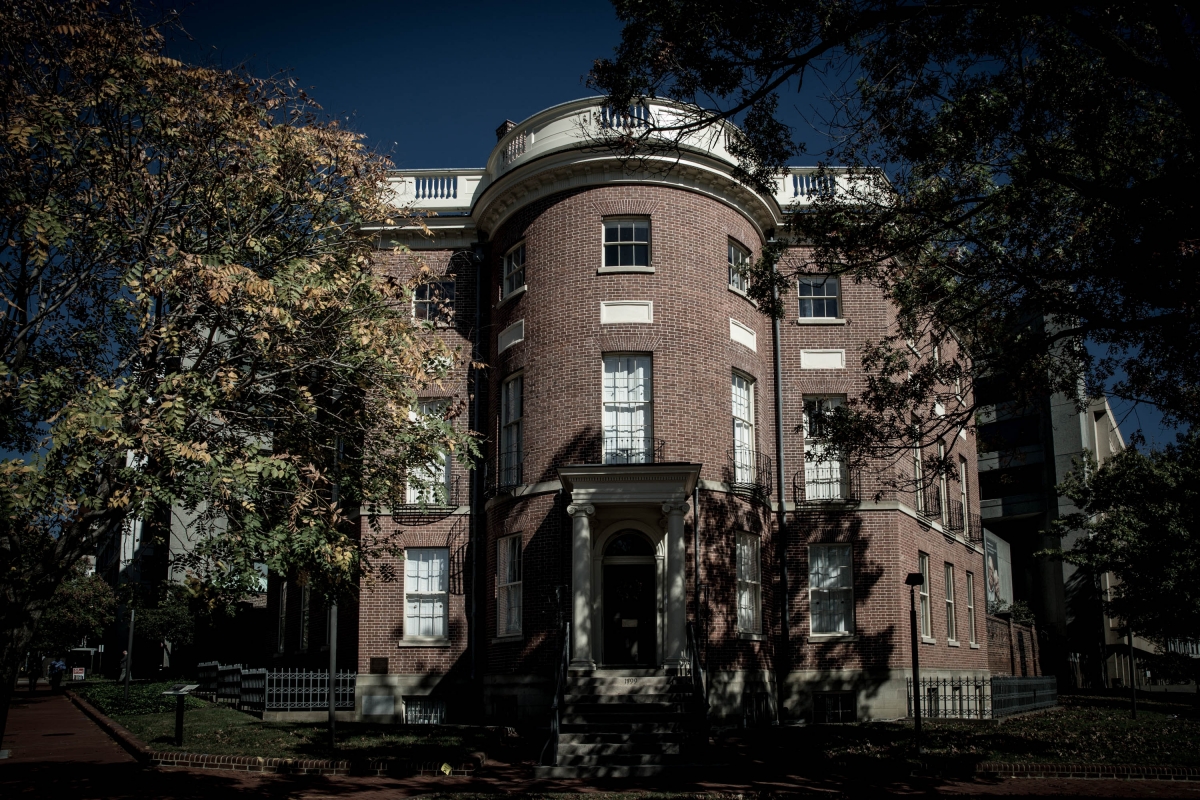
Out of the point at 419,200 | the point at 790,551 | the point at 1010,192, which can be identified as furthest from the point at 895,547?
the point at 419,200

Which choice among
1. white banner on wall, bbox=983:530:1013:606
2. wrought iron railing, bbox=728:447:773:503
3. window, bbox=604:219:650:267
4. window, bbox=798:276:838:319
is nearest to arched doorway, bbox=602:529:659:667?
wrought iron railing, bbox=728:447:773:503

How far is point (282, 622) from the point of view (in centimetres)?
2977

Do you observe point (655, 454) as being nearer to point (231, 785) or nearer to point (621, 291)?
point (621, 291)

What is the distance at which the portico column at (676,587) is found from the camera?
2019 cm

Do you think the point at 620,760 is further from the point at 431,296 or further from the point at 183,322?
the point at 431,296

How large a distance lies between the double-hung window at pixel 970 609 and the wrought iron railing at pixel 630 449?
12.6 metres

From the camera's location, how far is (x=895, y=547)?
2456 cm

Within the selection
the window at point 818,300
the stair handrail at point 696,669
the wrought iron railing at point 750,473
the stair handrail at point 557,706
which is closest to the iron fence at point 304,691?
the stair handrail at point 557,706

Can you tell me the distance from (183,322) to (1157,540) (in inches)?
1012

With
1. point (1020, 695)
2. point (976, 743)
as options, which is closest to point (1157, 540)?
point (1020, 695)

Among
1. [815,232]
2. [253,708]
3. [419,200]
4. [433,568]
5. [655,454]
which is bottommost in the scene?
[253,708]

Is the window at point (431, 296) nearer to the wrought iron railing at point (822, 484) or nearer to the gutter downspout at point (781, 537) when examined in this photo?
the gutter downspout at point (781, 537)

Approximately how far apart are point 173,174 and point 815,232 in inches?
352

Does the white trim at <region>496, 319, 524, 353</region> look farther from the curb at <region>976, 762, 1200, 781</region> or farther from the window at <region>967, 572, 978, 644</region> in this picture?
the window at <region>967, 572, 978, 644</region>
